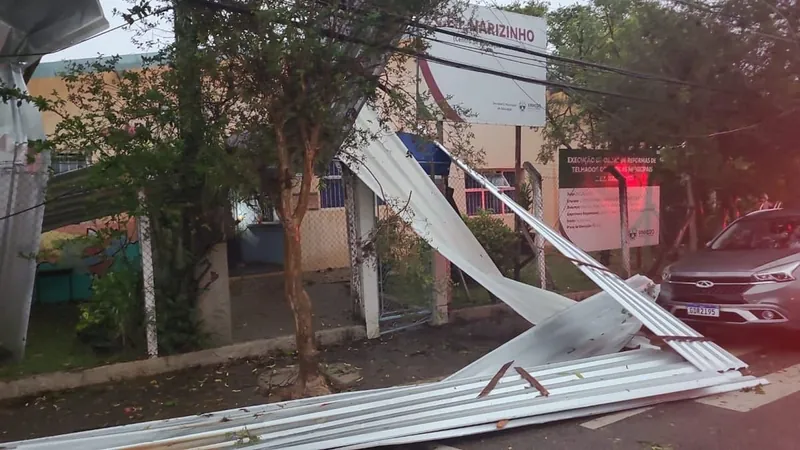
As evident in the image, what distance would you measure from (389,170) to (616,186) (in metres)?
4.90

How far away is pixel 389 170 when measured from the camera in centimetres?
791

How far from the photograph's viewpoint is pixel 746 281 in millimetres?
7020

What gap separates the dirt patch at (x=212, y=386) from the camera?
224 inches

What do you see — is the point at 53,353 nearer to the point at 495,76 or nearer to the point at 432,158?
the point at 432,158

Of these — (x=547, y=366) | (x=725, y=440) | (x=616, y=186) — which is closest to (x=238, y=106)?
(x=547, y=366)

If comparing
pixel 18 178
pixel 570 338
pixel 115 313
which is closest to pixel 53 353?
pixel 115 313

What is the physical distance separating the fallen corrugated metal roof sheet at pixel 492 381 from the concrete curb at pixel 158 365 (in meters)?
1.75

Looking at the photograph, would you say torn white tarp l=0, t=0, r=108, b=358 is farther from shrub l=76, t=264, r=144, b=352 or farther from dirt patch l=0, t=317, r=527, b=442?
dirt patch l=0, t=317, r=527, b=442

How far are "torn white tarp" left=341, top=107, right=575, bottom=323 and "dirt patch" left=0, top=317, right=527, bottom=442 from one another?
28.6 inches

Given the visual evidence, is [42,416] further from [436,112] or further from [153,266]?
[436,112]

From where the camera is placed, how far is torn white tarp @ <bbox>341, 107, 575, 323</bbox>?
7707mm

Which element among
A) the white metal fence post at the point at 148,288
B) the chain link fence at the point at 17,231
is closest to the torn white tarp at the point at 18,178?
the chain link fence at the point at 17,231

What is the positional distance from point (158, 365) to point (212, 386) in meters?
0.78

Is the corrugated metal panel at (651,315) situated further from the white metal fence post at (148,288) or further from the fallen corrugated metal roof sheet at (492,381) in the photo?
the white metal fence post at (148,288)
